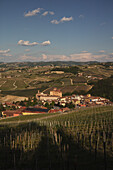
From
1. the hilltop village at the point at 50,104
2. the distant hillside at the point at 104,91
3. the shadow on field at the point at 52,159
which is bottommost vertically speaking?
the hilltop village at the point at 50,104

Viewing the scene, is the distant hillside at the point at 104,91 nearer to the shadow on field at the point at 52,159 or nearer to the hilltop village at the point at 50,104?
the hilltop village at the point at 50,104

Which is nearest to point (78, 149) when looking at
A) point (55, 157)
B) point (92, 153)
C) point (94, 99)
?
point (92, 153)

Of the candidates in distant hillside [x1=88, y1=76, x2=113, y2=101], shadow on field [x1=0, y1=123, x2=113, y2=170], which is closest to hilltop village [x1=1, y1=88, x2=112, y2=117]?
distant hillside [x1=88, y1=76, x2=113, y2=101]

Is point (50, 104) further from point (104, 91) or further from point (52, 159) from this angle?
point (52, 159)

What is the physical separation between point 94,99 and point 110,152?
57.7 metres

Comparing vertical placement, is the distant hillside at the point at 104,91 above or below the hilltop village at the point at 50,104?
above

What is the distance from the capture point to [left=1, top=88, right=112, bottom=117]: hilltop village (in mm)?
50987

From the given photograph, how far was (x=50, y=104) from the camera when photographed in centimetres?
6569

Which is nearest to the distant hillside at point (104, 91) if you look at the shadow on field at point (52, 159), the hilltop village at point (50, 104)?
the hilltop village at point (50, 104)

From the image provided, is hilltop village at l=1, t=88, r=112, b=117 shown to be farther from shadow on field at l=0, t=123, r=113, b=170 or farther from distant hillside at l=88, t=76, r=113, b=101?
→ shadow on field at l=0, t=123, r=113, b=170

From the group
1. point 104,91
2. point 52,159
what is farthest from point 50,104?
point 52,159

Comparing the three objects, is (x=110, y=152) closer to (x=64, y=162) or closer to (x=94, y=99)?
(x=64, y=162)

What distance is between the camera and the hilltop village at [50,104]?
5099 cm

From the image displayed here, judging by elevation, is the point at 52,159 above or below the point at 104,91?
above
